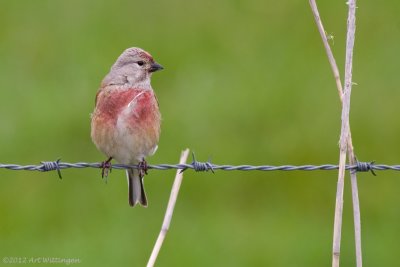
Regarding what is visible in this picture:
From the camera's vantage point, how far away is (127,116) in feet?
22.5

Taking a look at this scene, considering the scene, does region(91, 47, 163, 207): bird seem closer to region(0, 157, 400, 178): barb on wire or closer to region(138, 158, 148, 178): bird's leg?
region(138, 158, 148, 178): bird's leg

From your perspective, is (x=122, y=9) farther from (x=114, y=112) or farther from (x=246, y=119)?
(x=114, y=112)

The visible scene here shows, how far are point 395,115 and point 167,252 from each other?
9.68 ft

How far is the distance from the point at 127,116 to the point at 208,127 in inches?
125

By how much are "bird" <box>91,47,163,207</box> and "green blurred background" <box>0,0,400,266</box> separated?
152 centimetres

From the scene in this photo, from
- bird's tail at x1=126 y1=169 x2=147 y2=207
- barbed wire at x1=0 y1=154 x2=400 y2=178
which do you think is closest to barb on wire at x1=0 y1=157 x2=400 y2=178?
barbed wire at x1=0 y1=154 x2=400 y2=178

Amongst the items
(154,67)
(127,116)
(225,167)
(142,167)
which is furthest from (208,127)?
(225,167)

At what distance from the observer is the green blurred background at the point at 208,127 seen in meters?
8.64

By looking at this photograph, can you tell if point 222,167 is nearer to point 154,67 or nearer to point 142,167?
point 142,167

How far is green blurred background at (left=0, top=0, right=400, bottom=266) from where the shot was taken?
28.3 feet

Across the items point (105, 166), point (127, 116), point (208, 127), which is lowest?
point (105, 166)

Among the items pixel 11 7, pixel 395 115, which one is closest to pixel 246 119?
pixel 395 115

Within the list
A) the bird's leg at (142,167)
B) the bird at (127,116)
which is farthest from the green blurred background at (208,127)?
the bird at (127,116)

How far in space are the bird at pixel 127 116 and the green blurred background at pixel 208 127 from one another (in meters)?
1.52
